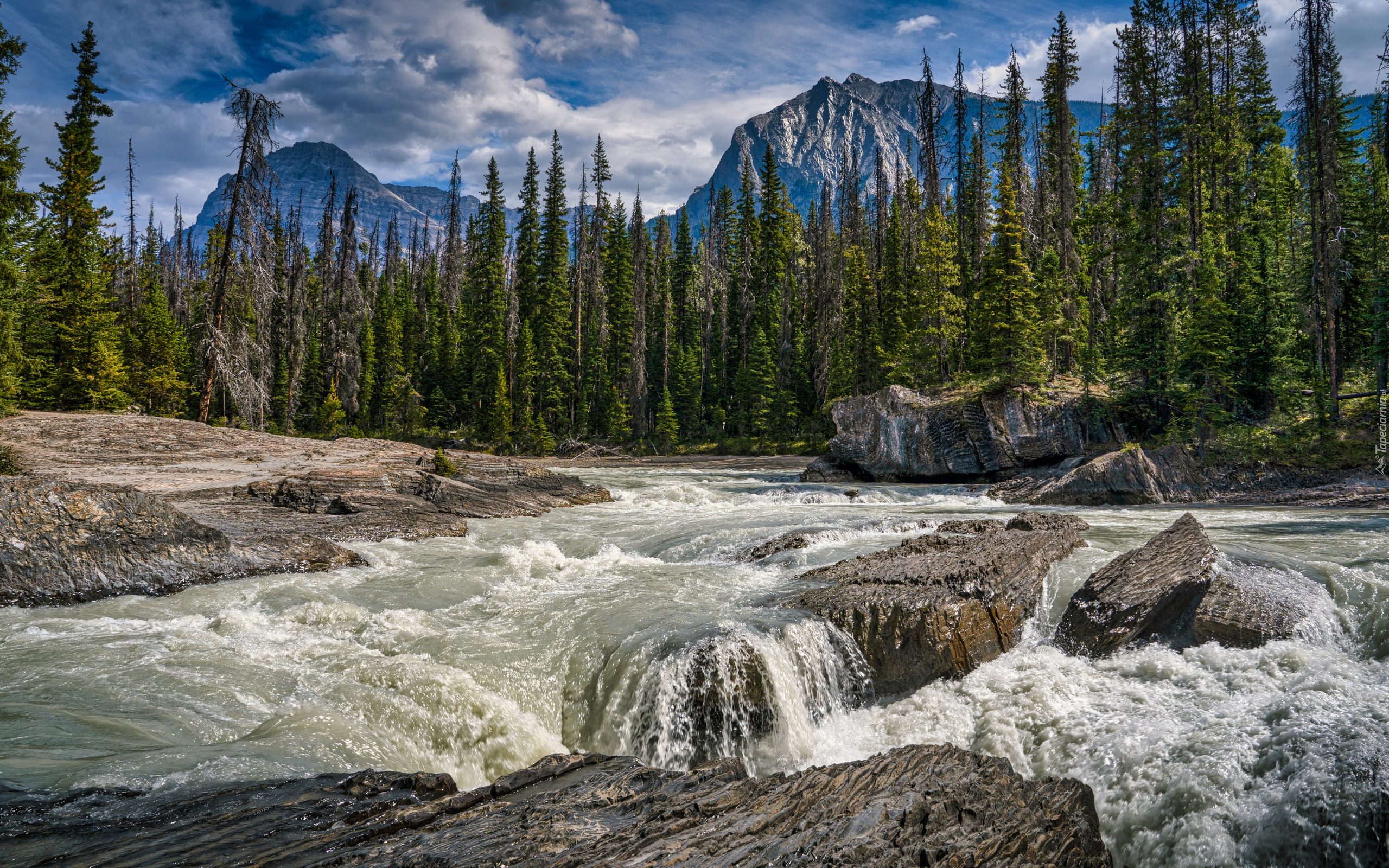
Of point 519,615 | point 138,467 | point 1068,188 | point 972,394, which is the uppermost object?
point 1068,188

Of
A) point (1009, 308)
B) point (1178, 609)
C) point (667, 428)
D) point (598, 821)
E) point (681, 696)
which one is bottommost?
point (681, 696)

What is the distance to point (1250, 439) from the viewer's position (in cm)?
1858

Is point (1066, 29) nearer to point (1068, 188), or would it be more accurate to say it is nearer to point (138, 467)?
point (1068, 188)

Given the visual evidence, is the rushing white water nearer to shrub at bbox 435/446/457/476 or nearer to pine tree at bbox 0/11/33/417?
shrub at bbox 435/446/457/476

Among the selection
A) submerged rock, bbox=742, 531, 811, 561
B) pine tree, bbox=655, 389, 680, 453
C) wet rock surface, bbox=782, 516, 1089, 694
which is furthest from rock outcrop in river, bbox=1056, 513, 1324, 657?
pine tree, bbox=655, 389, 680, 453

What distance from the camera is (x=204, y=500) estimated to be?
39.4 feet

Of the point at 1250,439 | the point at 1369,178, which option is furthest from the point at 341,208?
the point at 1369,178

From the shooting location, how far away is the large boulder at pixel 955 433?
2206 cm

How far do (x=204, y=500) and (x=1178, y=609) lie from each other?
14.7m

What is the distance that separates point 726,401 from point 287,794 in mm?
46180

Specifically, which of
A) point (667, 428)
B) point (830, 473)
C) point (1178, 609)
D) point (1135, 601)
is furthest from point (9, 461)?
point (667, 428)

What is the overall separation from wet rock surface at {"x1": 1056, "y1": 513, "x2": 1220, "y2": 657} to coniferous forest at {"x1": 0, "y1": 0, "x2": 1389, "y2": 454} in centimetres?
1512

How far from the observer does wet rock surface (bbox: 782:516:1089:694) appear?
6.65 m

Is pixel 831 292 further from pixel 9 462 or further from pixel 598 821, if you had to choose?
pixel 598 821
